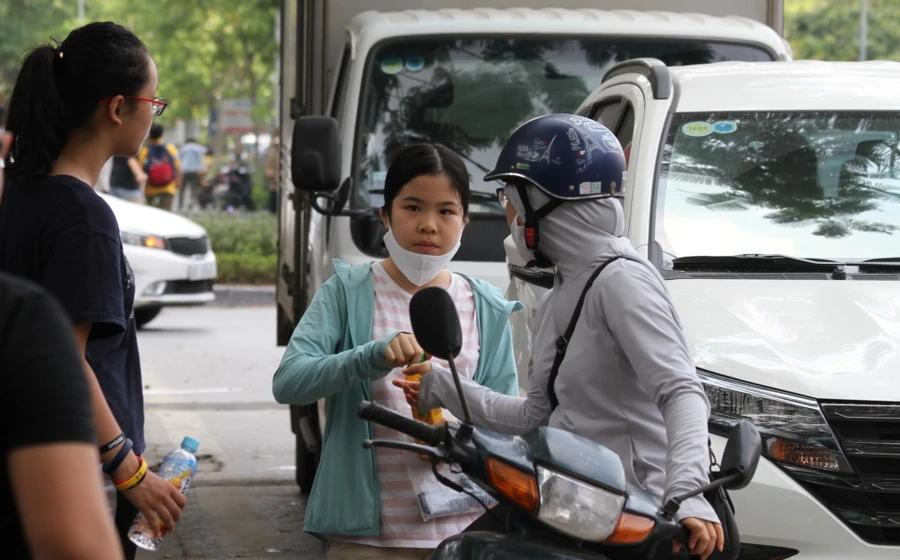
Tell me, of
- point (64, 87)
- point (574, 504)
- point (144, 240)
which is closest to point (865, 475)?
point (574, 504)

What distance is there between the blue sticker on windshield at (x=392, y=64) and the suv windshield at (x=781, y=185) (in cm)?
197

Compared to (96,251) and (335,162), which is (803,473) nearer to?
(96,251)

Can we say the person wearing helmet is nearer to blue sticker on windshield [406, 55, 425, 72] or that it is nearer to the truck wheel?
blue sticker on windshield [406, 55, 425, 72]

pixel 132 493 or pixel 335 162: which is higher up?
pixel 335 162

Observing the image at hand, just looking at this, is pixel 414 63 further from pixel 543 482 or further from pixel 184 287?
pixel 184 287

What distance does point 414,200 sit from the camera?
3.58m

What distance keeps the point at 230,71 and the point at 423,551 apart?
110ft

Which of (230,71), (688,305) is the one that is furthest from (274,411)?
(230,71)

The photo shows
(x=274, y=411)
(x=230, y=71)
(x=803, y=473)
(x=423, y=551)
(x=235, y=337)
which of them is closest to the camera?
(x=423, y=551)

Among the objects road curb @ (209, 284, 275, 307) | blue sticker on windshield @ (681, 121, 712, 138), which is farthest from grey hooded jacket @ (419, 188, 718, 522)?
road curb @ (209, 284, 275, 307)

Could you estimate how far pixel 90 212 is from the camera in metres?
2.99

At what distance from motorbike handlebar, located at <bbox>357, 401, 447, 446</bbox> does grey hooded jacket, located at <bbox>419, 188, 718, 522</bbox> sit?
0.47 meters

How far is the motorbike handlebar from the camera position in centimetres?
248

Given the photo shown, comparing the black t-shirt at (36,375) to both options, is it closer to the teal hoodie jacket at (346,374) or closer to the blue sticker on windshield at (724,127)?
the teal hoodie jacket at (346,374)
